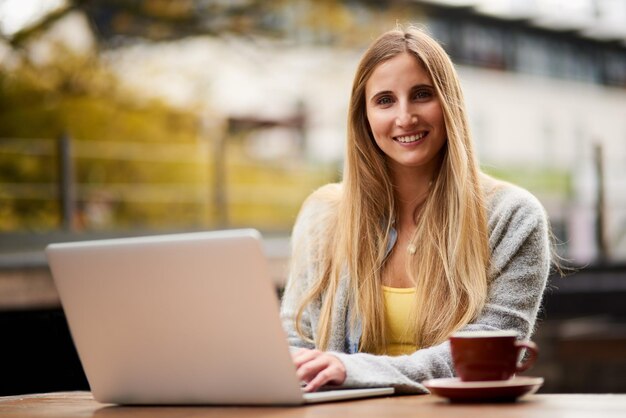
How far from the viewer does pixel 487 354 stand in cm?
156

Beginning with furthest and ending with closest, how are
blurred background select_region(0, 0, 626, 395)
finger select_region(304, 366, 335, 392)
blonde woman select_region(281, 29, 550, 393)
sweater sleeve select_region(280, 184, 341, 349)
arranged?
blurred background select_region(0, 0, 626, 395) → sweater sleeve select_region(280, 184, 341, 349) → blonde woman select_region(281, 29, 550, 393) → finger select_region(304, 366, 335, 392)

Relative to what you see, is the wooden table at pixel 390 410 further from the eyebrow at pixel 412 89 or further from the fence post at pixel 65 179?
Answer: the fence post at pixel 65 179

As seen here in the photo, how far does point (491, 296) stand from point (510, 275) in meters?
0.05

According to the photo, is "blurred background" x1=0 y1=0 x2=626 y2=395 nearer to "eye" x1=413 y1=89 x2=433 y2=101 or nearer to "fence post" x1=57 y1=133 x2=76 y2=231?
"fence post" x1=57 y1=133 x2=76 y2=231

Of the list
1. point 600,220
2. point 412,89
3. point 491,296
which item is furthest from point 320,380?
point 600,220

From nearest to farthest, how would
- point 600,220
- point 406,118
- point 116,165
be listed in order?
point 406,118 → point 600,220 → point 116,165

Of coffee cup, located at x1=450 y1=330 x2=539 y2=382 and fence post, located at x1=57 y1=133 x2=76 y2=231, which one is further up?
fence post, located at x1=57 y1=133 x2=76 y2=231

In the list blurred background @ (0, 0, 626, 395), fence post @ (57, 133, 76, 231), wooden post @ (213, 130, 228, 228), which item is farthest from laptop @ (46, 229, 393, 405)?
wooden post @ (213, 130, 228, 228)

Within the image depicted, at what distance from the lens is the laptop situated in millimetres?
1511

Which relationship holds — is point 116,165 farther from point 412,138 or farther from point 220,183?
point 412,138

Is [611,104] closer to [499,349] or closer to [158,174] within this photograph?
[158,174]

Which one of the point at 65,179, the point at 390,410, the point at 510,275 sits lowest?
the point at 390,410

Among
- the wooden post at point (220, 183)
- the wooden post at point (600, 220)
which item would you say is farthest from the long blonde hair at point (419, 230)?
the wooden post at point (220, 183)

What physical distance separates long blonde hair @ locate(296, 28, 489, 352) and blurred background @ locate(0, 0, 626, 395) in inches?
136
